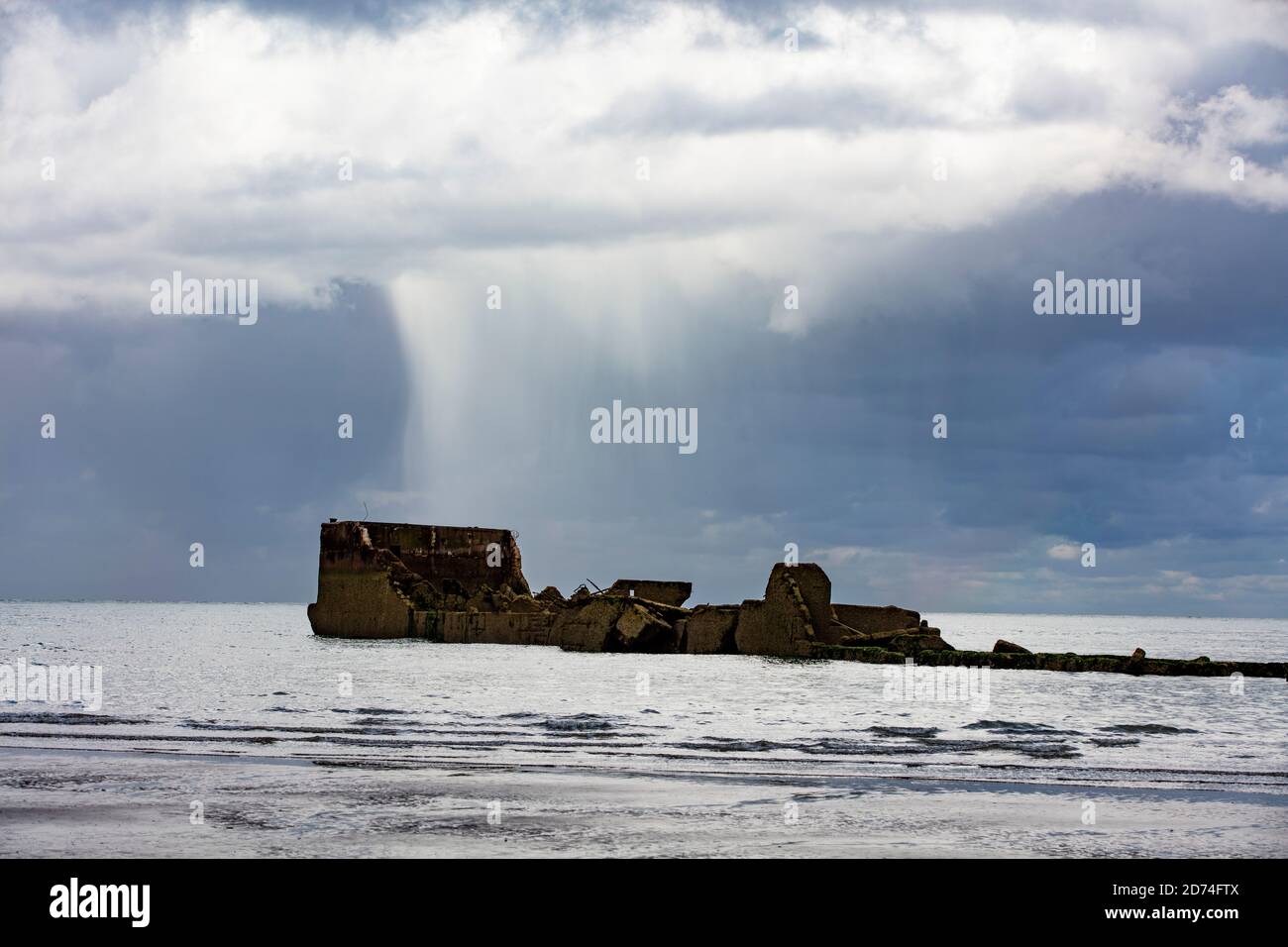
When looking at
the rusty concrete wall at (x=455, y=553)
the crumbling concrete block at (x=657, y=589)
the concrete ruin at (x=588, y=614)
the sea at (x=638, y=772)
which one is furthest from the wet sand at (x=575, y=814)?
the rusty concrete wall at (x=455, y=553)

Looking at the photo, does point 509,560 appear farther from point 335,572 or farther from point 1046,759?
point 1046,759

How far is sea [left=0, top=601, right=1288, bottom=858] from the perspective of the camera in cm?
931

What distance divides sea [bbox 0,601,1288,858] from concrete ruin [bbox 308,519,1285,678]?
762 cm

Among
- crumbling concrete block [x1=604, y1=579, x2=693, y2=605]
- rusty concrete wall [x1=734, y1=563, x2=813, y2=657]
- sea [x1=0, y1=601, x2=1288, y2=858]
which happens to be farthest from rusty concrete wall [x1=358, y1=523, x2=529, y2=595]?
sea [x1=0, y1=601, x2=1288, y2=858]

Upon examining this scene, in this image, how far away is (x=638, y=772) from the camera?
44.5 feet

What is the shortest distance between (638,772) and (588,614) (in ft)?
112

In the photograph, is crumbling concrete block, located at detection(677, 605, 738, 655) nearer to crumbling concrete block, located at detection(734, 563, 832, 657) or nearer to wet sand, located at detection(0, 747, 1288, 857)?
crumbling concrete block, located at detection(734, 563, 832, 657)

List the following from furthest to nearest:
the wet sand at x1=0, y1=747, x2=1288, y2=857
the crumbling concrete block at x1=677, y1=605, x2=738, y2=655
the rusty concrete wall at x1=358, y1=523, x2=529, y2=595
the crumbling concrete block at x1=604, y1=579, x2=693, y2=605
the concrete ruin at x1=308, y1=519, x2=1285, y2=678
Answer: the rusty concrete wall at x1=358, y1=523, x2=529, y2=595 < the crumbling concrete block at x1=604, y1=579, x2=693, y2=605 < the crumbling concrete block at x1=677, y1=605, x2=738, y2=655 < the concrete ruin at x1=308, y1=519, x2=1285, y2=678 < the wet sand at x1=0, y1=747, x2=1288, y2=857

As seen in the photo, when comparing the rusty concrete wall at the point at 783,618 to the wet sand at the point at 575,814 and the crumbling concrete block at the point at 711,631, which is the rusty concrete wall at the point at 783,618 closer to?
the crumbling concrete block at the point at 711,631

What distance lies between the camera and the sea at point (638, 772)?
9.31m

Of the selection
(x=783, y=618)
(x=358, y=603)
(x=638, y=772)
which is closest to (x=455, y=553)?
(x=358, y=603)

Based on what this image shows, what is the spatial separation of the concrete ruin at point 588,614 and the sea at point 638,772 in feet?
25.0
